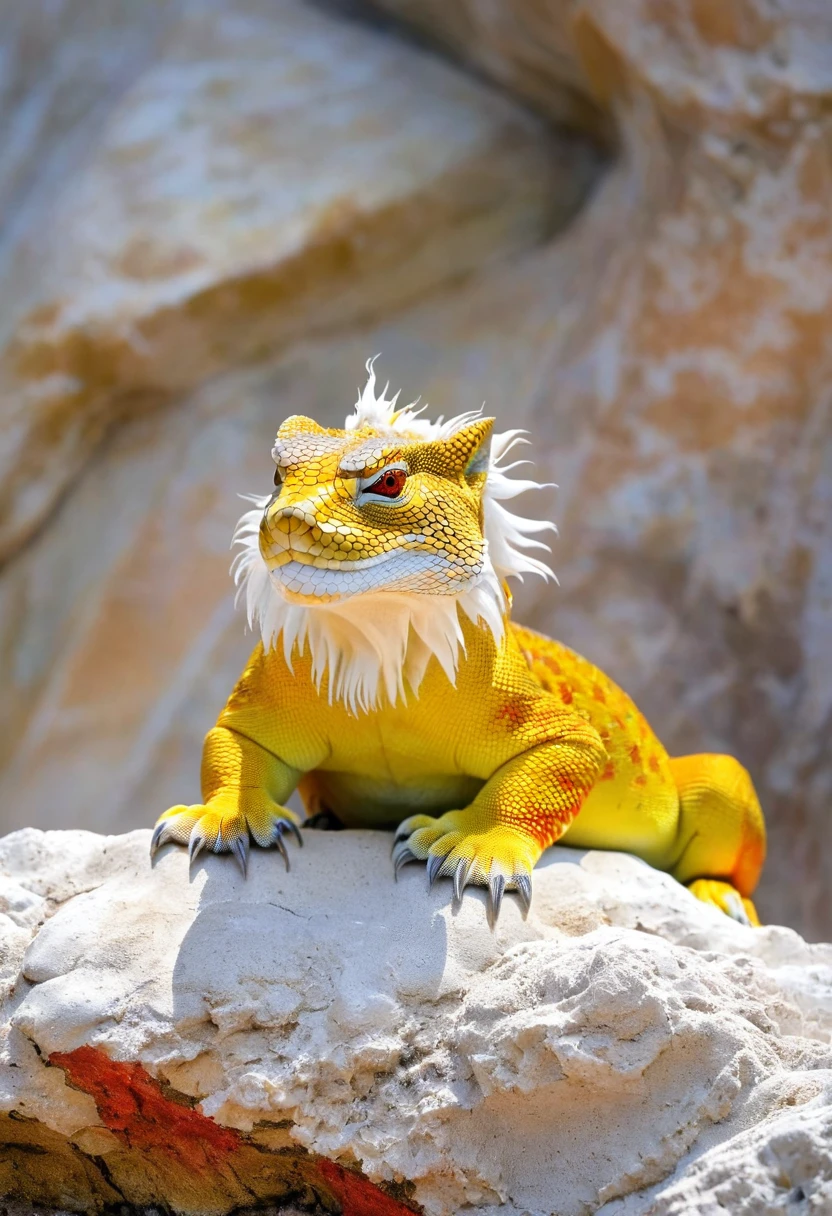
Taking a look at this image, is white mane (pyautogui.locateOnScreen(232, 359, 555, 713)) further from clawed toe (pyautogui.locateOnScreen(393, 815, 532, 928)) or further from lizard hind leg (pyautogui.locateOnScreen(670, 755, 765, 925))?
lizard hind leg (pyautogui.locateOnScreen(670, 755, 765, 925))

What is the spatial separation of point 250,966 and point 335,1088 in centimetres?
31

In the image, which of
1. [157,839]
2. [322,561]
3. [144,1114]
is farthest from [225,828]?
[322,561]

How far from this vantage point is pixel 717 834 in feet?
12.3

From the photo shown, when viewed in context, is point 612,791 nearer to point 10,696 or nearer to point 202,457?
point 202,457

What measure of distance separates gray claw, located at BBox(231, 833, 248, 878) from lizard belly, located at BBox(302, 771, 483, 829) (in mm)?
433

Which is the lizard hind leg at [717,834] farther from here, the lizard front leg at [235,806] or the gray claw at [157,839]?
the gray claw at [157,839]

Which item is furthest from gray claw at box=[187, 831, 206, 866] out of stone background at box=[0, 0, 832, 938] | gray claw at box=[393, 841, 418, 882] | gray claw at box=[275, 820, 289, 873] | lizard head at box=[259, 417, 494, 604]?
stone background at box=[0, 0, 832, 938]

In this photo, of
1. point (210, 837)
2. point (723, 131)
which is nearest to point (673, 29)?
point (723, 131)

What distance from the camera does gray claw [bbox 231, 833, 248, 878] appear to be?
121 inches

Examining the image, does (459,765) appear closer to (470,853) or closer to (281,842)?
(470,853)

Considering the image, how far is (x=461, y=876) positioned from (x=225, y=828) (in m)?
0.57

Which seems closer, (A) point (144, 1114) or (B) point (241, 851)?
→ (A) point (144, 1114)

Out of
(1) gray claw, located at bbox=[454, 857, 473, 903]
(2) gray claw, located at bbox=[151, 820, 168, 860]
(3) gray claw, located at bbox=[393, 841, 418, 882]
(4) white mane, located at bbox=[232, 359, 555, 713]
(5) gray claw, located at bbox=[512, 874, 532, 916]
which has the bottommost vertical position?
(2) gray claw, located at bbox=[151, 820, 168, 860]

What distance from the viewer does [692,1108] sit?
254cm
